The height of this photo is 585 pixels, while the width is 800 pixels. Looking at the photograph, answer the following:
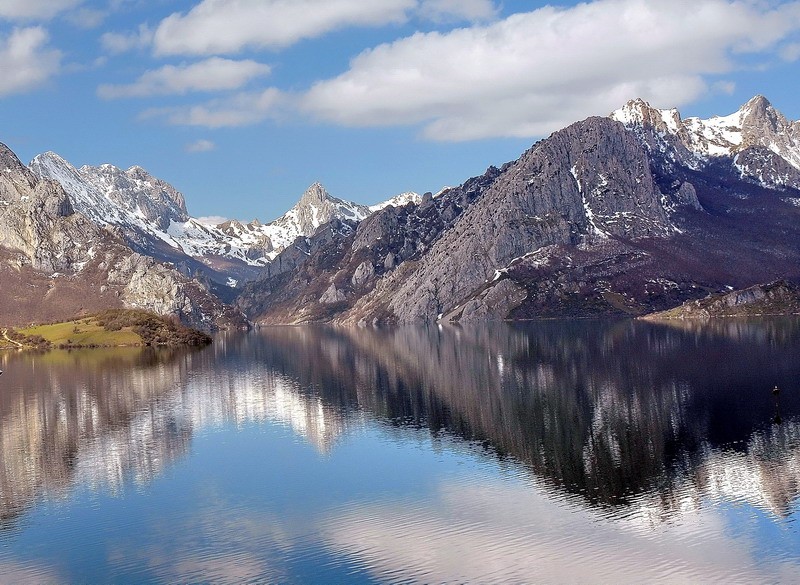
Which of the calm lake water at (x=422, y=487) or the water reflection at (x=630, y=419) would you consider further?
the water reflection at (x=630, y=419)

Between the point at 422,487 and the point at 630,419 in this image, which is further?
the point at 630,419

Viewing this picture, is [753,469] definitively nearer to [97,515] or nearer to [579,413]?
[579,413]

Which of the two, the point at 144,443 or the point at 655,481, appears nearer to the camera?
the point at 655,481

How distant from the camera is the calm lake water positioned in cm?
6838

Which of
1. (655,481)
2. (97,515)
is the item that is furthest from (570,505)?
(97,515)

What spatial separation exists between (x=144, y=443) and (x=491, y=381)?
75912 millimetres

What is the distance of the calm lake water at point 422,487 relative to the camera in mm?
68375

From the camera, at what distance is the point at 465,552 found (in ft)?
230

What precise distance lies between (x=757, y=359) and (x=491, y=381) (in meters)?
55.3

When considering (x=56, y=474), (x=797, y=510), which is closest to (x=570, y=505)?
(x=797, y=510)

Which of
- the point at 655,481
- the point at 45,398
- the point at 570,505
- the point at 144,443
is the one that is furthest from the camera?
the point at 45,398

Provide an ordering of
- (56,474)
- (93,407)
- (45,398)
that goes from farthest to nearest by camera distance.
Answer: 1. (45,398)
2. (93,407)
3. (56,474)

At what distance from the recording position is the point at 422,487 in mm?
91812

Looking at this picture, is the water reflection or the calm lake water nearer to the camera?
the calm lake water
